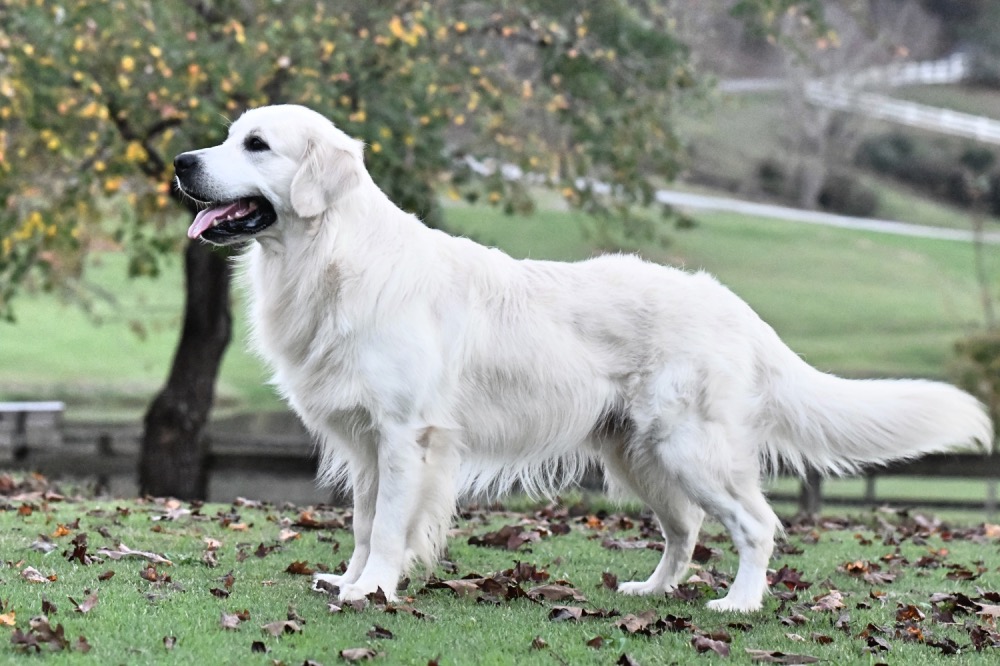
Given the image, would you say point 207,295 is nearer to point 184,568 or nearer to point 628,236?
point 628,236

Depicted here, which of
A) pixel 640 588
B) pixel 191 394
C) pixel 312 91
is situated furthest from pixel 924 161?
pixel 640 588

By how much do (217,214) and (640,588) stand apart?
2.83 meters

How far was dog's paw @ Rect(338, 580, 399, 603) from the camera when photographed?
5.45 metres

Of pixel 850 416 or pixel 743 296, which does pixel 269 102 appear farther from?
pixel 743 296

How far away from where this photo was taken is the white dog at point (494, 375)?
5.60 m

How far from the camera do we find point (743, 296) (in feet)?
122

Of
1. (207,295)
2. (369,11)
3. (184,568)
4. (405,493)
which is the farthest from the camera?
(207,295)

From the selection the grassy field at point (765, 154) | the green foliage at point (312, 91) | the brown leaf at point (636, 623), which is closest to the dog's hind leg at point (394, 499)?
the brown leaf at point (636, 623)

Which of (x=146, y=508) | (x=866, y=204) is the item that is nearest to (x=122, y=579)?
(x=146, y=508)

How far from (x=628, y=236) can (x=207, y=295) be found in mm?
4643

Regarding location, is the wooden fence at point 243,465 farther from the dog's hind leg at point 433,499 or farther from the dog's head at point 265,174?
the dog's head at point 265,174

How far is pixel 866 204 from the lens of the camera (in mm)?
49500

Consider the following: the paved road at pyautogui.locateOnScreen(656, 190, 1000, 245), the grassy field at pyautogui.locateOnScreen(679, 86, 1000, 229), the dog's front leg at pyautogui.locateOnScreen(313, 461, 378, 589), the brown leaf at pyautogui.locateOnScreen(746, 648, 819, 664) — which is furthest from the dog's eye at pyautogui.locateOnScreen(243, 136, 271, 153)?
the grassy field at pyautogui.locateOnScreen(679, 86, 1000, 229)

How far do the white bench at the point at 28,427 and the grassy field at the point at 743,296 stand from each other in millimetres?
6108
